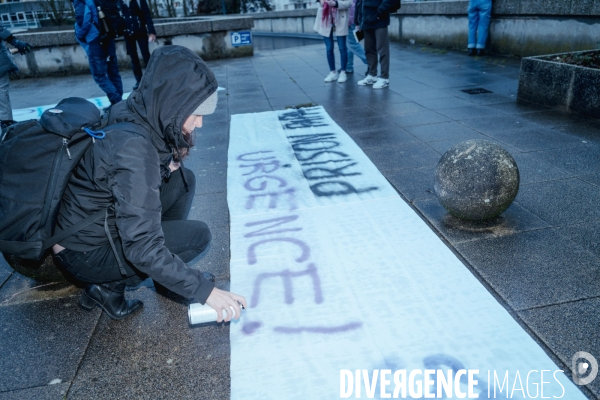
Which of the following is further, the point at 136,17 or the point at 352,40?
the point at 352,40

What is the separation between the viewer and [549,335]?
2197 millimetres

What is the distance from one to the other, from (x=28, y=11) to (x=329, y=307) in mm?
43393

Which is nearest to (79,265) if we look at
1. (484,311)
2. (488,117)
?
(484,311)

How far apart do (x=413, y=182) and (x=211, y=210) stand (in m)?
1.74

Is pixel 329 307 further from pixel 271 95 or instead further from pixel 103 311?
pixel 271 95

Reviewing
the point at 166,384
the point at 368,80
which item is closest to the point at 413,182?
the point at 166,384

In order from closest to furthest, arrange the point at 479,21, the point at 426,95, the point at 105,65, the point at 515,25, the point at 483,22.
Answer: the point at 105,65
the point at 426,95
the point at 515,25
the point at 483,22
the point at 479,21

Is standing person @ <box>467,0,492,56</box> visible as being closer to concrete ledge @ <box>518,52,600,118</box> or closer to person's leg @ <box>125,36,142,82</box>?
concrete ledge @ <box>518,52,600,118</box>

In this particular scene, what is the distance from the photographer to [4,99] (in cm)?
601

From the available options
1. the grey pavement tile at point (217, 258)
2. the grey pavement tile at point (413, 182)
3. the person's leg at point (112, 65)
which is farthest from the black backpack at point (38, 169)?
the person's leg at point (112, 65)

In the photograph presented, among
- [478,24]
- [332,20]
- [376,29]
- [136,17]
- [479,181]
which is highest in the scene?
[136,17]

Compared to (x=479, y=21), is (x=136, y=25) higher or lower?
higher

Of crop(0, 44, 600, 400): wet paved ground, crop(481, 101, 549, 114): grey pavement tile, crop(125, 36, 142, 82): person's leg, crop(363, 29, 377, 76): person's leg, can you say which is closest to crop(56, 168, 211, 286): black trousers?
crop(0, 44, 600, 400): wet paved ground

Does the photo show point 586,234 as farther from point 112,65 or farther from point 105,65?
point 112,65
